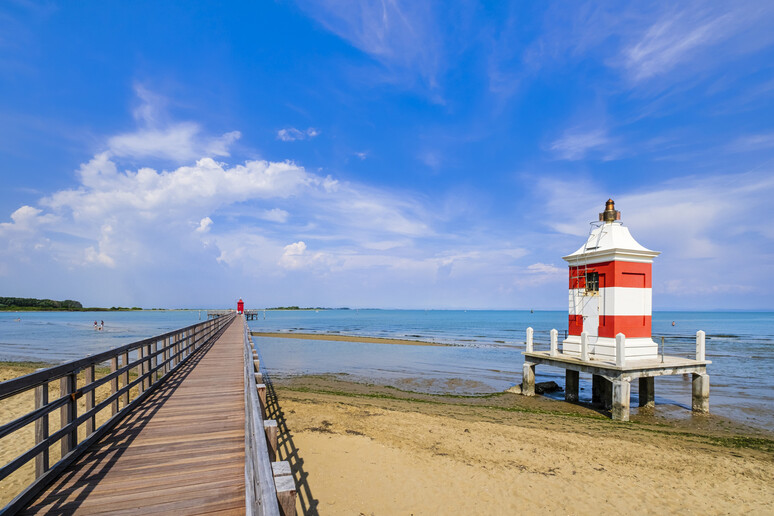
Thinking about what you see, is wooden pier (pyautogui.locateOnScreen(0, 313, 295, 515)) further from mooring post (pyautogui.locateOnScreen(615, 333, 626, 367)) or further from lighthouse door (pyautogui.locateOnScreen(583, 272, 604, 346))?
lighthouse door (pyautogui.locateOnScreen(583, 272, 604, 346))

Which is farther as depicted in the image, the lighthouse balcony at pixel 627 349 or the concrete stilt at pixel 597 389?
the concrete stilt at pixel 597 389

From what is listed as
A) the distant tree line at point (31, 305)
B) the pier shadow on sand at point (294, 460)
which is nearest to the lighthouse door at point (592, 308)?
the pier shadow on sand at point (294, 460)

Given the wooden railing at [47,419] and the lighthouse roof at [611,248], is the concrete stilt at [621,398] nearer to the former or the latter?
the lighthouse roof at [611,248]

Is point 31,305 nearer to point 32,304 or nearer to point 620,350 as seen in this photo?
point 32,304

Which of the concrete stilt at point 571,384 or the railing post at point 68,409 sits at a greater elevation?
the railing post at point 68,409

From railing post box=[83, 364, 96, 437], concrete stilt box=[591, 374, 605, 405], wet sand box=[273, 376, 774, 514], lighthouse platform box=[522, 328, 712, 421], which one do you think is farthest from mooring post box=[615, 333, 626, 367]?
railing post box=[83, 364, 96, 437]

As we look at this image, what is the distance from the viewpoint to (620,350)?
1241 cm

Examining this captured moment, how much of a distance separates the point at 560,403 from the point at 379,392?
7380 mm

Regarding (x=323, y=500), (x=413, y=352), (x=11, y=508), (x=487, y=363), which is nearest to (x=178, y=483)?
(x=11, y=508)

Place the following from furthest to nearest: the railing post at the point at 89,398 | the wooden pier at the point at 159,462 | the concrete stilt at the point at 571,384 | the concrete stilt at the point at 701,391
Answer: the concrete stilt at the point at 571,384 → the concrete stilt at the point at 701,391 → the railing post at the point at 89,398 → the wooden pier at the point at 159,462

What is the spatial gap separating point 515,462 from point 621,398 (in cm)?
590

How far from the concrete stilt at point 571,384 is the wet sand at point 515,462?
6.47 feet

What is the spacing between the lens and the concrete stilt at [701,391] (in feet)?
46.2

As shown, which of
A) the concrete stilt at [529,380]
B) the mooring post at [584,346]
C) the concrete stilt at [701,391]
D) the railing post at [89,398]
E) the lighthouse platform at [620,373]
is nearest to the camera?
the railing post at [89,398]
